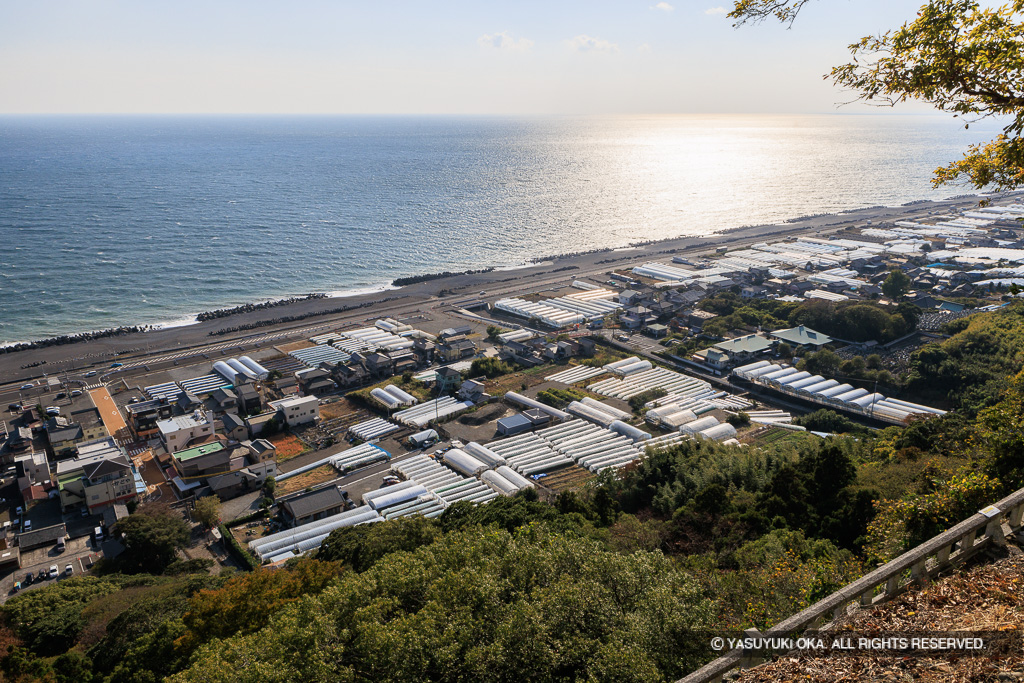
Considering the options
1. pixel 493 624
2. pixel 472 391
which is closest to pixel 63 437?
pixel 472 391

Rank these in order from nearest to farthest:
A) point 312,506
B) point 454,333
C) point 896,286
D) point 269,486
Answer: point 312,506
point 269,486
point 454,333
point 896,286

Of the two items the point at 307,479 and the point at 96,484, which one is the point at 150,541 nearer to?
the point at 96,484

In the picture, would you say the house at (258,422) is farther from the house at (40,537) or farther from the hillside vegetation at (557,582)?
the hillside vegetation at (557,582)

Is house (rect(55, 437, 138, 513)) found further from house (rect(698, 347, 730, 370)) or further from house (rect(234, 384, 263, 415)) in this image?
house (rect(698, 347, 730, 370))

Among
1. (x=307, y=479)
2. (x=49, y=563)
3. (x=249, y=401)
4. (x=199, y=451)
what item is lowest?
(x=49, y=563)

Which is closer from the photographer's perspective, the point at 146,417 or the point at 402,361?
the point at 146,417

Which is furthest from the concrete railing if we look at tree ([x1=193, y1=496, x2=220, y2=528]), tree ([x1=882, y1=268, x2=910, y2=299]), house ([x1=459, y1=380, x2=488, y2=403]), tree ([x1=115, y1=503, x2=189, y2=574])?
tree ([x1=882, y1=268, x2=910, y2=299])

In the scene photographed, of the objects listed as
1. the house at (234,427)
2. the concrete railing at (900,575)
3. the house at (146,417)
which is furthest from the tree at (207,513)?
the concrete railing at (900,575)
